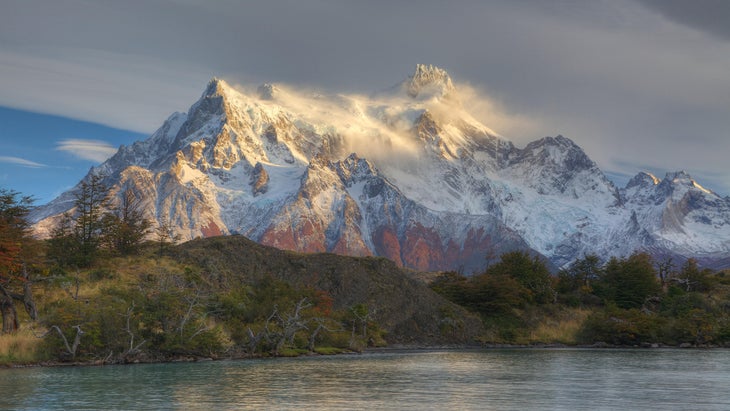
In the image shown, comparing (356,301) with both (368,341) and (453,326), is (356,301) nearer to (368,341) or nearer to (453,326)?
(368,341)

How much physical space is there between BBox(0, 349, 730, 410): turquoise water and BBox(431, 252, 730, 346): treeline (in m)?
50.2

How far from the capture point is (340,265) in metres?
149

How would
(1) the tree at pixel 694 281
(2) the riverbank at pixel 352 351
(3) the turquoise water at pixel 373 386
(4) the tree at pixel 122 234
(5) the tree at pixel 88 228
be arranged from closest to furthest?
(3) the turquoise water at pixel 373 386 → (2) the riverbank at pixel 352 351 → (5) the tree at pixel 88 228 → (4) the tree at pixel 122 234 → (1) the tree at pixel 694 281

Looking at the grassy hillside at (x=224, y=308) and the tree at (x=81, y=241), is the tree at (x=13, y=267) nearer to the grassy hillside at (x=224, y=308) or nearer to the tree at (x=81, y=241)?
the grassy hillside at (x=224, y=308)

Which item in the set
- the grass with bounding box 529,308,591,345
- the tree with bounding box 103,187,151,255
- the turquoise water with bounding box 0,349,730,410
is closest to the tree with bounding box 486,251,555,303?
the grass with bounding box 529,308,591,345

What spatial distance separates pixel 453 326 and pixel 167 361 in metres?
69.2

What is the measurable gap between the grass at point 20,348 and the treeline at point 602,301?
89.1 m

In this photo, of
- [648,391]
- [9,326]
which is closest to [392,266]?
[9,326]

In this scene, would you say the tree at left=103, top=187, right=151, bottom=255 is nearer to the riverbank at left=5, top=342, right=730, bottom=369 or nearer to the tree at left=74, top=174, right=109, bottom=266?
the tree at left=74, top=174, right=109, bottom=266

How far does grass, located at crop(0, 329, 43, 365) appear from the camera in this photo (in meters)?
80.8

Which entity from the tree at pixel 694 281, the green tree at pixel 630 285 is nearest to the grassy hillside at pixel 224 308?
the green tree at pixel 630 285

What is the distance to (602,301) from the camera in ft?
541

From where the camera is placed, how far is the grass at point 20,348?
80.8m

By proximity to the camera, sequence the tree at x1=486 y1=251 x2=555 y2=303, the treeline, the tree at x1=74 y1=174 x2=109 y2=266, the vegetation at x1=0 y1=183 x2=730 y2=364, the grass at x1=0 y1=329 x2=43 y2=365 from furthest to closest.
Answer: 1. the tree at x1=486 y1=251 x2=555 y2=303
2. the treeline
3. the tree at x1=74 y1=174 x2=109 y2=266
4. the vegetation at x1=0 y1=183 x2=730 y2=364
5. the grass at x1=0 y1=329 x2=43 y2=365
